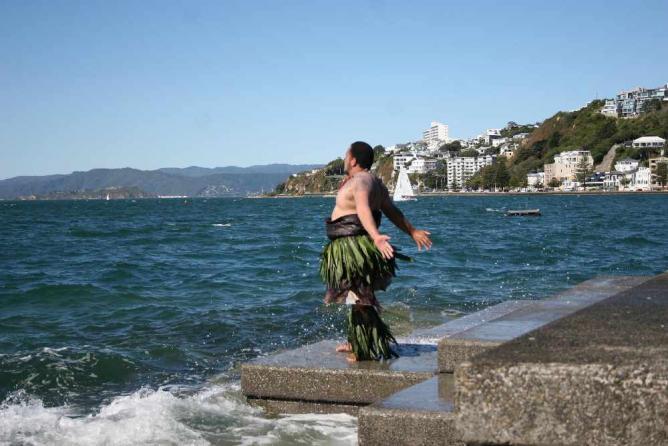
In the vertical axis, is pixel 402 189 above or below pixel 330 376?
above

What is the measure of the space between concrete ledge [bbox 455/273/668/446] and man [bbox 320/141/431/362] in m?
4.17

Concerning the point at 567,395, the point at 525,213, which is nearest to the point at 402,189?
the point at 525,213

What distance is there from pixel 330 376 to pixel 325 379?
2.5 inches

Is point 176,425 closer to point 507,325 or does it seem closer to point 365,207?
point 365,207

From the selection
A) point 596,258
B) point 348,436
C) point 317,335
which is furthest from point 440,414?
point 596,258

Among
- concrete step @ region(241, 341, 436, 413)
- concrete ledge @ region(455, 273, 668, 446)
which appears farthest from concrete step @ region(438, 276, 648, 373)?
concrete ledge @ region(455, 273, 668, 446)

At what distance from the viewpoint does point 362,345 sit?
291 inches

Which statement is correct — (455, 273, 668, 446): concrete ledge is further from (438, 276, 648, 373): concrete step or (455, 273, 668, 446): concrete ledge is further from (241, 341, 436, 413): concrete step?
(241, 341, 436, 413): concrete step

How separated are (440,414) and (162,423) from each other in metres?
2.92

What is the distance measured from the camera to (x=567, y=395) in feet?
7.57

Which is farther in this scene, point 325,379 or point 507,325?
point 507,325

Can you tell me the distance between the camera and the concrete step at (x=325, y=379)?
22.5 ft

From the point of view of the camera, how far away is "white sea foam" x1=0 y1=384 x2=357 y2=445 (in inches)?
260

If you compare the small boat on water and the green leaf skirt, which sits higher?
the green leaf skirt
